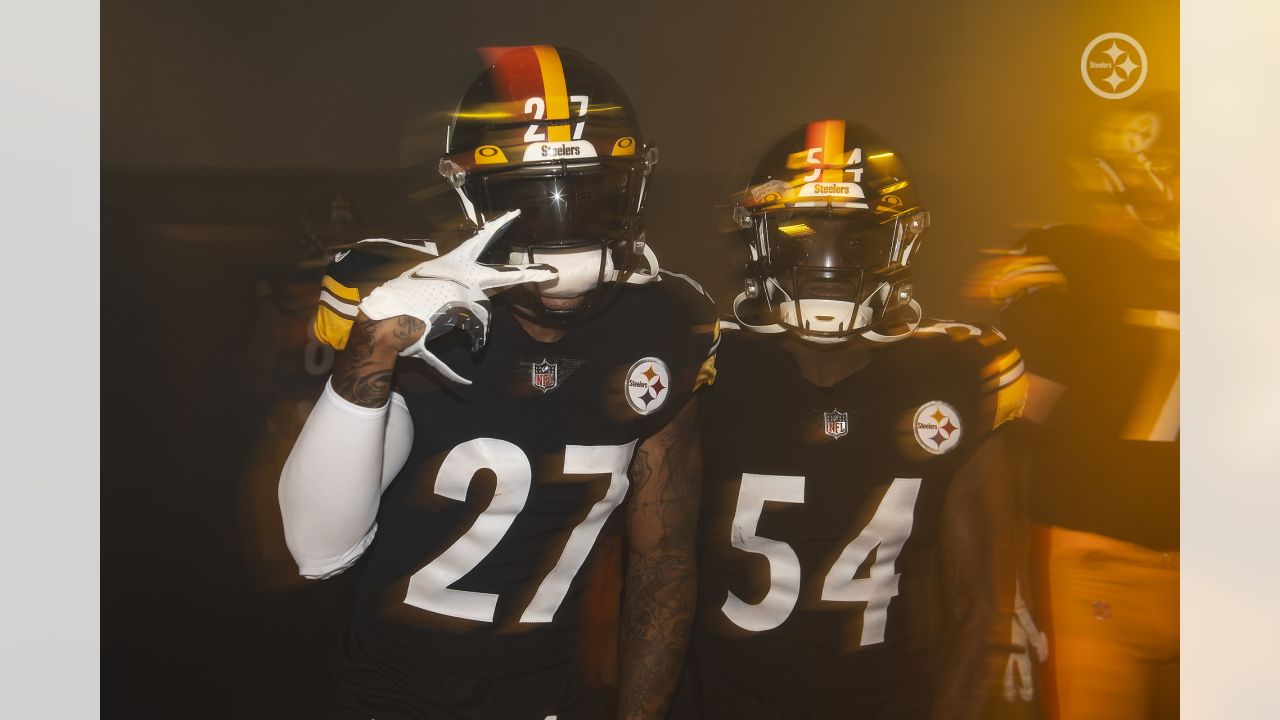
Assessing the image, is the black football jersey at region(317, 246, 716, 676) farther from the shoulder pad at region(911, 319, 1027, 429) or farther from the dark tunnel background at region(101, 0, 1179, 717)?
the shoulder pad at region(911, 319, 1027, 429)

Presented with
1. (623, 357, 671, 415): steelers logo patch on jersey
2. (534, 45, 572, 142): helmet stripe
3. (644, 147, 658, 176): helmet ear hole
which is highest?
(534, 45, 572, 142): helmet stripe

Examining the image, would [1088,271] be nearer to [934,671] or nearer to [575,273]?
[934,671]

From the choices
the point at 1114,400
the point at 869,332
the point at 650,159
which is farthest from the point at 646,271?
the point at 1114,400

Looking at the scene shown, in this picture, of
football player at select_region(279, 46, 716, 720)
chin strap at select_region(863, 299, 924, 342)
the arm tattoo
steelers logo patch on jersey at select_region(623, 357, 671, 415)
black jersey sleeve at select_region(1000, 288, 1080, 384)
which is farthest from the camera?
black jersey sleeve at select_region(1000, 288, 1080, 384)

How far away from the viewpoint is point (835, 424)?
134 cm

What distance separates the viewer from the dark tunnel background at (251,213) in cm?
127

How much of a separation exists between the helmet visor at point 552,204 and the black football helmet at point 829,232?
0.89 ft

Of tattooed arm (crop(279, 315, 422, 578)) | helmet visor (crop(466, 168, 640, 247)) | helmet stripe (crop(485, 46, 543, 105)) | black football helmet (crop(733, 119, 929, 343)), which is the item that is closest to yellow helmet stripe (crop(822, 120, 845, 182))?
black football helmet (crop(733, 119, 929, 343))

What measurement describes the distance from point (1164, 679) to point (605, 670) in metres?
1.00

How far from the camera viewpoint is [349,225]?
51.8 inches

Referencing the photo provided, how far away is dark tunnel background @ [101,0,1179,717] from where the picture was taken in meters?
1.27

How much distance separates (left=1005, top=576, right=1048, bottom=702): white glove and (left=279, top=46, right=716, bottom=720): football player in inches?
24.5

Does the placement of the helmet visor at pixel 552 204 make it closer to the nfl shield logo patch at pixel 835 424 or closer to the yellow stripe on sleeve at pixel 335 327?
the yellow stripe on sleeve at pixel 335 327

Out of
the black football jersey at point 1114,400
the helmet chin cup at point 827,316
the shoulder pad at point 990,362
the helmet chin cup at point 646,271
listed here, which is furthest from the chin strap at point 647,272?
the black football jersey at point 1114,400
